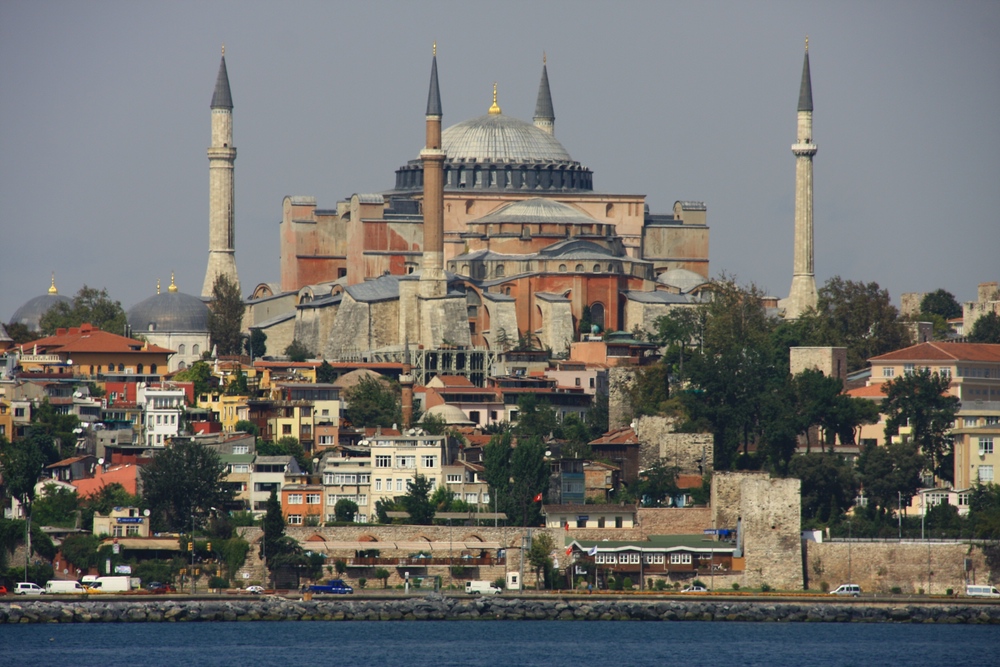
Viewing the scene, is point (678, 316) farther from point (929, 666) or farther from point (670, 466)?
point (929, 666)

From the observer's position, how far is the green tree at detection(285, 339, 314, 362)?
239 feet

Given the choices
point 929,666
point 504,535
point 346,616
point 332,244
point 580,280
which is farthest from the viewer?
point 332,244

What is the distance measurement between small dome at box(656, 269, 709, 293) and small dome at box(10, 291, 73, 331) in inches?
790

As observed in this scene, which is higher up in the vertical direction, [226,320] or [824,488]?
[226,320]

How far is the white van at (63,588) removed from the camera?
5034cm

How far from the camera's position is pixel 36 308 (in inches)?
3484

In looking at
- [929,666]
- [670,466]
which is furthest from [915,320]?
[929,666]

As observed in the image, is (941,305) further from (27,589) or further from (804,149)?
(27,589)

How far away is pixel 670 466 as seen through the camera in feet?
191

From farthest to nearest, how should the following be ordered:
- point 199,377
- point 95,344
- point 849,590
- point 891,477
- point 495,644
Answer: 1. point 95,344
2. point 199,377
3. point 891,477
4. point 849,590
5. point 495,644

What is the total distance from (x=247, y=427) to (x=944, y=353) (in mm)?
17070

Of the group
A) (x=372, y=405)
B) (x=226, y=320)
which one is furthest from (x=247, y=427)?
(x=226, y=320)

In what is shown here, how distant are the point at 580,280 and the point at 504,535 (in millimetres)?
23661

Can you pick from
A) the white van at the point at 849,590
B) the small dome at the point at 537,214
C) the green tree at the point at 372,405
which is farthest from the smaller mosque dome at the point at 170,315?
the white van at the point at 849,590
